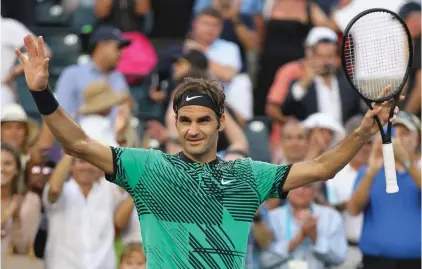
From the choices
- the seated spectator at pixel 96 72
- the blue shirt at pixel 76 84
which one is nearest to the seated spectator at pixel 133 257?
the blue shirt at pixel 76 84

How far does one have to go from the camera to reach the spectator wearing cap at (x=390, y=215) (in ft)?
30.0

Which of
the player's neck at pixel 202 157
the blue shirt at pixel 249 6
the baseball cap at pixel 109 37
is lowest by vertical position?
the player's neck at pixel 202 157

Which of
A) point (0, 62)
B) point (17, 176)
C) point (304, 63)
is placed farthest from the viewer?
point (304, 63)

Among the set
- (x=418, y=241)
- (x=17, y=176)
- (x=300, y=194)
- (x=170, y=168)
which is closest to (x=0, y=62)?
(x=17, y=176)

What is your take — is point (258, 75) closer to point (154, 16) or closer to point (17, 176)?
point (154, 16)

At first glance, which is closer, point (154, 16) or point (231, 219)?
point (231, 219)

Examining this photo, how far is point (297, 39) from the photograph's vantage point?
40.1ft

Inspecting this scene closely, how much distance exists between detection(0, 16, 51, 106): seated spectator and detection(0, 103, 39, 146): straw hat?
624mm

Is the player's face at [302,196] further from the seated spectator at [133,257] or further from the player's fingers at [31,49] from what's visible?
the player's fingers at [31,49]

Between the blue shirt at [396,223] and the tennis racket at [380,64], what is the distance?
209 centimetres

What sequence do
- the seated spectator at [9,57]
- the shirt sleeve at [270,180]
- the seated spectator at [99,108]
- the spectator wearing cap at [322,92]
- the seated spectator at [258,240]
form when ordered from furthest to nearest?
the spectator wearing cap at [322,92]
the seated spectator at [9,57]
the seated spectator at [99,108]
the seated spectator at [258,240]
the shirt sleeve at [270,180]

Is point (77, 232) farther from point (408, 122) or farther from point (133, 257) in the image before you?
point (408, 122)

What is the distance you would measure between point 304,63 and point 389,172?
19.2ft

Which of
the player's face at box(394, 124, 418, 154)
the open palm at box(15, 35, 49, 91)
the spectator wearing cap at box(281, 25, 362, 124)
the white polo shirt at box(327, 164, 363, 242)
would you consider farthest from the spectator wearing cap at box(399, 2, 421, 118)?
the open palm at box(15, 35, 49, 91)
